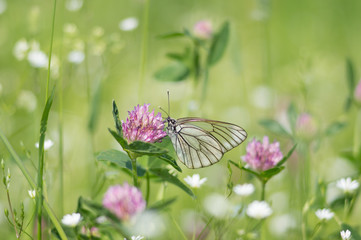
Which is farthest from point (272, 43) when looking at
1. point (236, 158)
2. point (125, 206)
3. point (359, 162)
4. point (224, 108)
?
point (125, 206)

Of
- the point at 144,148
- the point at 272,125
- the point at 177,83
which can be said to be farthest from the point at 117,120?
the point at 177,83

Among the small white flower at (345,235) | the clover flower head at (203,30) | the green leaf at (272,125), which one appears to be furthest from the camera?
the clover flower head at (203,30)

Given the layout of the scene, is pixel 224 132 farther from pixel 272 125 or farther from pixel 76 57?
pixel 76 57

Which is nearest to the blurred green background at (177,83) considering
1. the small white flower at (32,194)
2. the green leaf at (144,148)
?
the small white flower at (32,194)

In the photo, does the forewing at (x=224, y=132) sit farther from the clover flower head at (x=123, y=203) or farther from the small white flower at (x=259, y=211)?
the clover flower head at (x=123, y=203)

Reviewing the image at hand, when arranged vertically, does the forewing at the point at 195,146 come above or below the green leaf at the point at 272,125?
below

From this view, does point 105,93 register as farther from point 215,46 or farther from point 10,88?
point 215,46

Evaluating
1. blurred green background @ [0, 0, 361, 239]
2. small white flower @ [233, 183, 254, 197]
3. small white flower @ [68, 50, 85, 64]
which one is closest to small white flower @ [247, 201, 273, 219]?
small white flower @ [233, 183, 254, 197]
